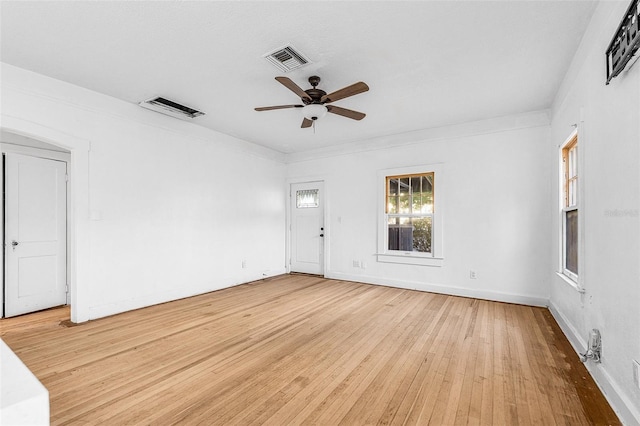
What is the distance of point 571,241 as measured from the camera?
3.51 meters

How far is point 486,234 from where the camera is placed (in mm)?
4750

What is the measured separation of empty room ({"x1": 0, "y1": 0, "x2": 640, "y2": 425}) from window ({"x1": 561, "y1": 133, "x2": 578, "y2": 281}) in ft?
0.11

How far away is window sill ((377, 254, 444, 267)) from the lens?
515 cm

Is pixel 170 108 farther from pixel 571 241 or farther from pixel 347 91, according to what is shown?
pixel 571 241

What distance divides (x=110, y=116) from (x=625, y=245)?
212 inches

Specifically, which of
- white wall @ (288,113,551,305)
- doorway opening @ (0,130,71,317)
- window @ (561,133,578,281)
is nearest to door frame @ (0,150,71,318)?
doorway opening @ (0,130,71,317)

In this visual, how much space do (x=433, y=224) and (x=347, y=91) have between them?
3.10 meters

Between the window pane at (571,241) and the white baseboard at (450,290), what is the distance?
0.98 meters

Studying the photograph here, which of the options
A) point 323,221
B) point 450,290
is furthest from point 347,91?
point 323,221

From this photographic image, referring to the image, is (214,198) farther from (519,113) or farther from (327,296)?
(519,113)

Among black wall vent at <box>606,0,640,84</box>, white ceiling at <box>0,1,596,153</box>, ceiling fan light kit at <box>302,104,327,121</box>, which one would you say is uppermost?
white ceiling at <box>0,1,596,153</box>

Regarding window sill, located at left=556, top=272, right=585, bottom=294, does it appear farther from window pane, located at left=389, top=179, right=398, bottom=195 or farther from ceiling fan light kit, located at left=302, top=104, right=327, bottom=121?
ceiling fan light kit, located at left=302, top=104, right=327, bottom=121

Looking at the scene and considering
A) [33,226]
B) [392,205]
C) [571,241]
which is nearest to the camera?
[571,241]

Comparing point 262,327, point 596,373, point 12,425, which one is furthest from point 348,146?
point 12,425
